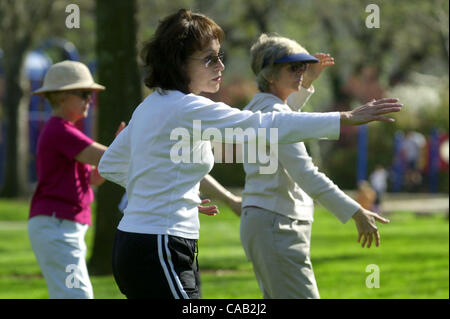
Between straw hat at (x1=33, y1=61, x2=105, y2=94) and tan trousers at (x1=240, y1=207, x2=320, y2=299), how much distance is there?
1.66m

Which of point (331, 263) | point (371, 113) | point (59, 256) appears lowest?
point (331, 263)

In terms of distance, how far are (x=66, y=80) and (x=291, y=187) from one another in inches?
73.6

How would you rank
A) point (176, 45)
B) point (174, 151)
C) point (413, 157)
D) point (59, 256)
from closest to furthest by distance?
point (174, 151) < point (176, 45) < point (59, 256) < point (413, 157)

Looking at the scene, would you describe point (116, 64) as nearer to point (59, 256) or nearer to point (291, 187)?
point (59, 256)

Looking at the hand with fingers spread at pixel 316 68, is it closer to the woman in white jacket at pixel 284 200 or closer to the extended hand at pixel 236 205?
the woman in white jacket at pixel 284 200

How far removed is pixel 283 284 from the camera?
16.6ft

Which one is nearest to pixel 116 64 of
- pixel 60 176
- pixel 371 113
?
pixel 60 176

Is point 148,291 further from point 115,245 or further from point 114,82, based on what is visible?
point 114,82

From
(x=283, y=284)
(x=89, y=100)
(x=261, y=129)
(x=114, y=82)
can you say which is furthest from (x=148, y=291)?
(x=114, y=82)

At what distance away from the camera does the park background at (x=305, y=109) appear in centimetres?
1023

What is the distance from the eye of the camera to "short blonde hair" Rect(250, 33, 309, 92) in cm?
529

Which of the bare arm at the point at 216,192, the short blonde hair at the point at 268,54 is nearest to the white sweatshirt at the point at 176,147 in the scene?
the bare arm at the point at 216,192

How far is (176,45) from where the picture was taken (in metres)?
3.89
